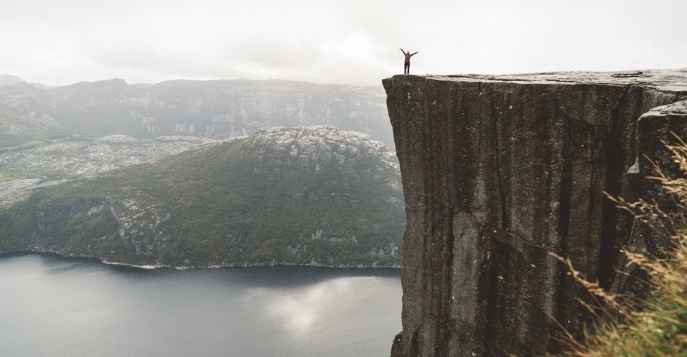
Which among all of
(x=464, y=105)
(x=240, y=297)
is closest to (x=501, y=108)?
(x=464, y=105)

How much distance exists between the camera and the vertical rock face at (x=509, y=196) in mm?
13742

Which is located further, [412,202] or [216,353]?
[216,353]

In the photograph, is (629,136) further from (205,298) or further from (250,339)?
(205,298)

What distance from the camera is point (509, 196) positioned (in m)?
16.1

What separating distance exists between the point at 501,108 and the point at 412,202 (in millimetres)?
6778

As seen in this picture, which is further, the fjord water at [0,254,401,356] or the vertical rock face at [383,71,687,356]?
the fjord water at [0,254,401,356]

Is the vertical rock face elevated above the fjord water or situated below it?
above

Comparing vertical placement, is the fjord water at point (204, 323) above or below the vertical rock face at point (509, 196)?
below

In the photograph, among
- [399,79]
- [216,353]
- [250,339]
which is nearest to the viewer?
[399,79]

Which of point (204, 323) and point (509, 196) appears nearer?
point (509, 196)

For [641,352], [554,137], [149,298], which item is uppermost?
[554,137]

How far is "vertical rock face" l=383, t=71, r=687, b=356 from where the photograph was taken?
13.7 m

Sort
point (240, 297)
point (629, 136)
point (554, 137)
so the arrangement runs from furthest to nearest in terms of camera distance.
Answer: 1. point (240, 297)
2. point (554, 137)
3. point (629, 136)

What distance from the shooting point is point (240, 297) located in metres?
187
